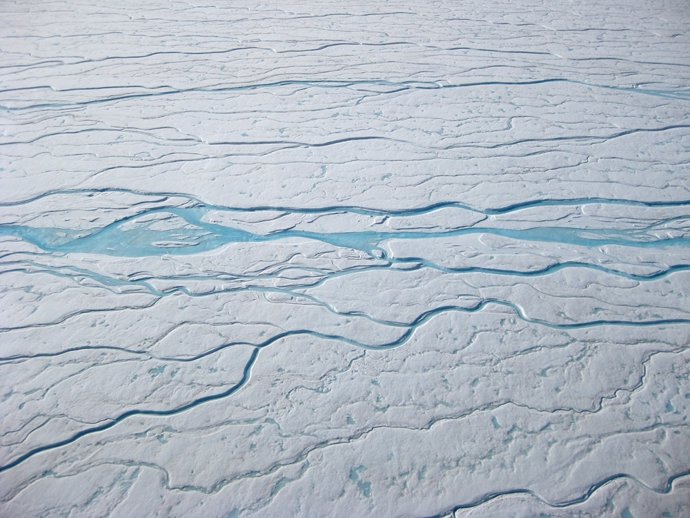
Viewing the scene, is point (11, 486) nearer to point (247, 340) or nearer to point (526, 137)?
point (247, 340)

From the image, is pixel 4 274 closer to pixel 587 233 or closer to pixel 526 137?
pixel 587 233

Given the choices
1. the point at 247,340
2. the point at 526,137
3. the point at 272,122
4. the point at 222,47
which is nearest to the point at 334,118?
the point at 272,122

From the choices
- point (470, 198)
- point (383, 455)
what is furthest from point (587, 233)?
point (383, 455)

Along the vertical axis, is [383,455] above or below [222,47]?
below

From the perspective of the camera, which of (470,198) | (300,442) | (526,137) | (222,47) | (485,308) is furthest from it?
(222,47)

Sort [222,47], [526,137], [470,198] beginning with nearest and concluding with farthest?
1. [470,198]
2. [526,137]
3. [222,47]

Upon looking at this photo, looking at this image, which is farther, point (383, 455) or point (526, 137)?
point (526, 137)
